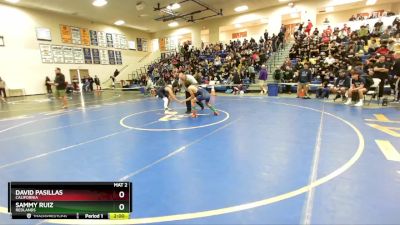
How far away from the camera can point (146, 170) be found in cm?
366

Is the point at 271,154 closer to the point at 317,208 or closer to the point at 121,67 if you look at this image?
the point at 317,208

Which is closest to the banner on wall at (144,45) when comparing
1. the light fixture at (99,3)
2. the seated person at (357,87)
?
the light fixture at (99,3)

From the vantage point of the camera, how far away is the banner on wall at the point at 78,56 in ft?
77.0

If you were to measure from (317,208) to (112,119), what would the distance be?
666 cm

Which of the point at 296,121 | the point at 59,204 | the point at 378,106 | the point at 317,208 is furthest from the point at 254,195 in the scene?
the point at 378,106

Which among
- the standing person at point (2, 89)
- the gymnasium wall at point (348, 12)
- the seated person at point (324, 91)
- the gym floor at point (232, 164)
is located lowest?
the gym floor at point (232, 164)

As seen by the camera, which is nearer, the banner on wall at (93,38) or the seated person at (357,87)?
the seated person at (357,87)

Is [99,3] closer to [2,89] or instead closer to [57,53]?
[57,53]

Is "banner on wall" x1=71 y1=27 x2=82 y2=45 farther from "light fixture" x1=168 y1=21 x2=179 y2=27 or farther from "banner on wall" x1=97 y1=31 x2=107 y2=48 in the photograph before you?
"light fixture" x1=168 y1=21 x2=179 y2=27

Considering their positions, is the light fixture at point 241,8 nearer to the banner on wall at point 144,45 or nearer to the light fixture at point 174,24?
the light fixture at point 174,24

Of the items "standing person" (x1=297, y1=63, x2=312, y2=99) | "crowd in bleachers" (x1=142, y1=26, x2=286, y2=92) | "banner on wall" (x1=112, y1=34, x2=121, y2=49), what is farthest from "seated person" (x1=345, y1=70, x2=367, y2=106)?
"banner on wall" (x1=112, y1=34, x2=121, y2=49)

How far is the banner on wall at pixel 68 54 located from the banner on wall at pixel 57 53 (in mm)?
257
